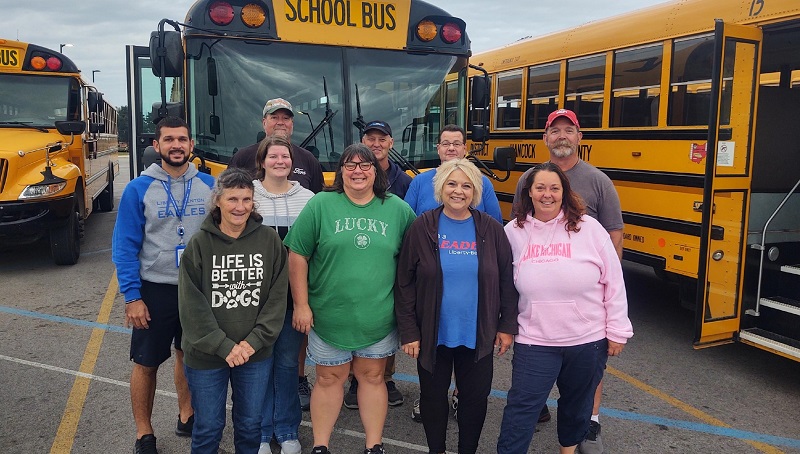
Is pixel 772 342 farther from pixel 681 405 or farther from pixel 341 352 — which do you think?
pixel 341 352

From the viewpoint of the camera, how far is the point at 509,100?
729cm

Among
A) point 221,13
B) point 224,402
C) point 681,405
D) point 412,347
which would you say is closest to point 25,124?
point 221,13

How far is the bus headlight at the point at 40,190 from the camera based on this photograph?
6.89m

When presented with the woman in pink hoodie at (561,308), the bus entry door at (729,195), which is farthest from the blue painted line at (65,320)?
the bus entry door at (729,195)

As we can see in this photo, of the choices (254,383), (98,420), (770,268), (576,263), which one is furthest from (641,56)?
(98,420)

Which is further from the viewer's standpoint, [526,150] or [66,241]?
[66,241]

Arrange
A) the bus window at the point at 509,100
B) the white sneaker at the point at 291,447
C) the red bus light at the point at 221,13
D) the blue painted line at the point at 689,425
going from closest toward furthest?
the white sneaker at the point at 291,447
the blue painted line at the point at 689,425
the red bus light at the point at 221,13
the bus window at the point at 509,100

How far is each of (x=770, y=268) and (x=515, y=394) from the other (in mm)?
2798

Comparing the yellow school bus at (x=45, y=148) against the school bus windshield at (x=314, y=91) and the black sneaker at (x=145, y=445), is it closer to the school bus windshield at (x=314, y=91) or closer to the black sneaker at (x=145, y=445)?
the school bus windshield at (x=314, y=91)

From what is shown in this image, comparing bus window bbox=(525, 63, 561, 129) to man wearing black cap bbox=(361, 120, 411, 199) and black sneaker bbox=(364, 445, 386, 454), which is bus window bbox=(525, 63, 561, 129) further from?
black sneaker bbox=(364, 445, 386, 454)

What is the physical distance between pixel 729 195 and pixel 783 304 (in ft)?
2.73

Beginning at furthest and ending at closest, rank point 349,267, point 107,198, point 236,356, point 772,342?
point 107,198 < point 772,342 < point 349,267 < point 236,356

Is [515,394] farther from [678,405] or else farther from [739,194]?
[739,194]

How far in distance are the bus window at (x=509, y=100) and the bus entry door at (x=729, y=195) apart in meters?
3.04
